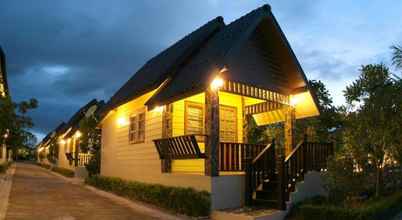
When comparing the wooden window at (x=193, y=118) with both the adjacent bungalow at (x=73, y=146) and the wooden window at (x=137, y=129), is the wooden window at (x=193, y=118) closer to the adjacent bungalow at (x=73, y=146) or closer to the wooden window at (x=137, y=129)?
the wooden window at (x=137, y=129)

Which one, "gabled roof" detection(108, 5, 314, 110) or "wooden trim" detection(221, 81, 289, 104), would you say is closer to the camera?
"gabled roof" detection(108, 5, 314, 110)

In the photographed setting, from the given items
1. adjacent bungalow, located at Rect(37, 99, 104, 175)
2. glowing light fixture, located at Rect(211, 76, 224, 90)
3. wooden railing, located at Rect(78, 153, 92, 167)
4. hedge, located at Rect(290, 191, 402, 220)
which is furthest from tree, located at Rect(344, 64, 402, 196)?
wooden railing, located at Rect(78, 153, 92, 167)

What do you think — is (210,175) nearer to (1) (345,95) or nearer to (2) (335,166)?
(2) (335,166)

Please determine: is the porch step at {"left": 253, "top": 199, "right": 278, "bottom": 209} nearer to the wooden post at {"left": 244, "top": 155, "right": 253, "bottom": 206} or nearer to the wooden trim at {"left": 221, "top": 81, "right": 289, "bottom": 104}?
the wooden post at {"left": 244, "top": 155, "right": 253, "bottom": 206}

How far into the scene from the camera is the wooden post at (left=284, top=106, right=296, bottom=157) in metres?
13.2

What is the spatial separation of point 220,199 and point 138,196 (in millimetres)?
4402

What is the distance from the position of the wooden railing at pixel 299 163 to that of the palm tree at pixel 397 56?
341 centimetres

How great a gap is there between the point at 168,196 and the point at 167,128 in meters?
2.45

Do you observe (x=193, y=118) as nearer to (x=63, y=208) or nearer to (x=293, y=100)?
(x=293, y=100)

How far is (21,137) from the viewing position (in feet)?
75.4

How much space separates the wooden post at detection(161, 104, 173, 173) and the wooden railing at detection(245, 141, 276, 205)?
2893mm

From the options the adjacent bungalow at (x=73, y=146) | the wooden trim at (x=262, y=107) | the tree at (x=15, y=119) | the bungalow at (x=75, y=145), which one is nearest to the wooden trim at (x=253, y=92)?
the wooden trim at (x=262, y=107)

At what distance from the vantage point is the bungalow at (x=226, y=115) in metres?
10.4

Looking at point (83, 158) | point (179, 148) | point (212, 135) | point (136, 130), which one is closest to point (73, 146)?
point (83, 158)
